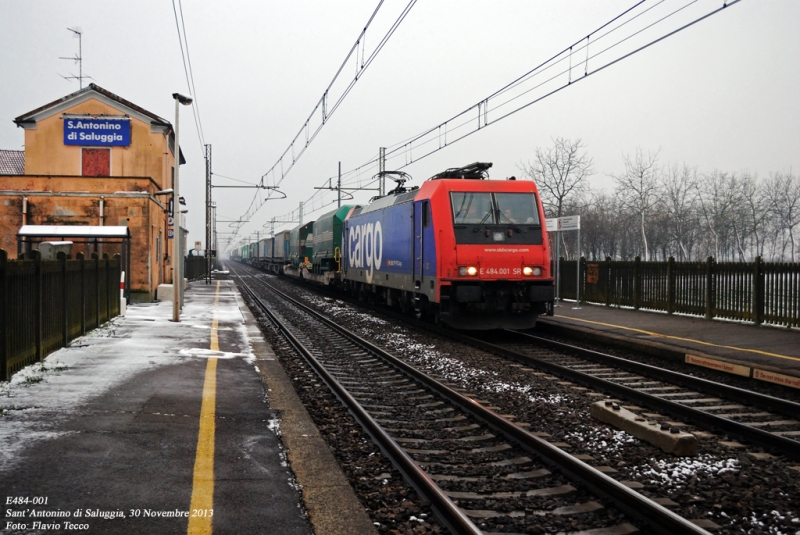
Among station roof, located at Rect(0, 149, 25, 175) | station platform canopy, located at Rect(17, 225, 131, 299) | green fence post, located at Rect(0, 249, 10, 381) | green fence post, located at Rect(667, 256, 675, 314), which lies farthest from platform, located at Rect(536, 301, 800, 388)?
station roof, located at Rect(0, 149, 25, 175)

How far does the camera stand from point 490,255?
1390 centimetres

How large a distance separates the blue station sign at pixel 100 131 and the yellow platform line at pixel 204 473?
25854 mm

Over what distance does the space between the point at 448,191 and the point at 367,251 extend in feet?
23.6

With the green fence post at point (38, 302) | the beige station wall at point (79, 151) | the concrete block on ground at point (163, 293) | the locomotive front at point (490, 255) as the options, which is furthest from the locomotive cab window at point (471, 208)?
the beige station wall at point (79, 151)

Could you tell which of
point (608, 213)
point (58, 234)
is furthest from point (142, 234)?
point (608, 213)

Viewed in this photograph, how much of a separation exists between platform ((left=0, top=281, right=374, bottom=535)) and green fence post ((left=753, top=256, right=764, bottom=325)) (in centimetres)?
1033

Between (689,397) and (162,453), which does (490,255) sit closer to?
(689,397)

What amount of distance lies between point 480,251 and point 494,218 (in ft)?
2.65

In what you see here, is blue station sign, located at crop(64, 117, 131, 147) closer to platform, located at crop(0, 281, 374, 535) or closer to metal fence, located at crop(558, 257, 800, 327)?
metal fence, located at crop(558, 257, 800, 327)

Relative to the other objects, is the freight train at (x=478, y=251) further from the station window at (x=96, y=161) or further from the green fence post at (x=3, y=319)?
the station window at (x=96, y=161)

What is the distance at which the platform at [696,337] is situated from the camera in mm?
9836

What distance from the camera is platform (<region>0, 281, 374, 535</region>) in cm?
407

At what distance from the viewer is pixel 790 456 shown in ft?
18.9

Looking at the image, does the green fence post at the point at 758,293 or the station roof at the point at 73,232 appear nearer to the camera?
the green fence post at the point at 758,293
